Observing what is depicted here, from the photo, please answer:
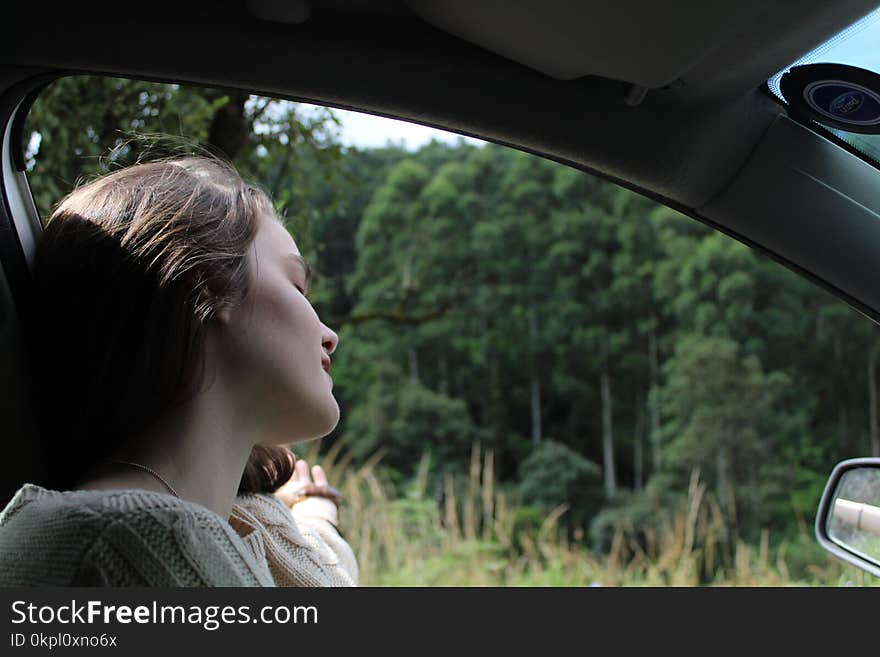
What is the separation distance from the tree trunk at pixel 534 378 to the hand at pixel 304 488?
17631 millimetres

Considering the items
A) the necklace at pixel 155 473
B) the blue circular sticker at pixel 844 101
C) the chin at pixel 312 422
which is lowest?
the necklace at pixel 155 473

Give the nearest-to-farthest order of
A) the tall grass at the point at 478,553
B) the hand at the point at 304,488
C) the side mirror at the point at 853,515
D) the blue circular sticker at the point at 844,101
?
the blue circular sticker at the point at 844,101
the side mirror at the point at 853,515
the hand at the point at 304,488
the tall grass at the point at 478,553

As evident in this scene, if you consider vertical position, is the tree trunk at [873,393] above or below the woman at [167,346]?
above

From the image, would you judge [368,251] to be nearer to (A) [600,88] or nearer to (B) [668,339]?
(B) [668,339]

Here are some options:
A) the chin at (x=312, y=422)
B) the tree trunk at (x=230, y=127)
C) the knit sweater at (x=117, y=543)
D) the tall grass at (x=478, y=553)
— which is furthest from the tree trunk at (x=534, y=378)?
the knit sweater at (x=117, y=543)

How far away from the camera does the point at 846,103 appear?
1184 mm

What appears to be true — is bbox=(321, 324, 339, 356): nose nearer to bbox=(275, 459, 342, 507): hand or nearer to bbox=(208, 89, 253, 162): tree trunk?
bbox=(275, 459, 342, 507): hand

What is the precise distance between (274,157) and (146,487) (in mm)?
2204

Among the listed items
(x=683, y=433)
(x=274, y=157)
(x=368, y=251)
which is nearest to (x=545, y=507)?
(x=683, y=433)

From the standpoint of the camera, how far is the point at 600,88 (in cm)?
118

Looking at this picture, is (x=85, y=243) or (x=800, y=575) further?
(x=800, y=575)

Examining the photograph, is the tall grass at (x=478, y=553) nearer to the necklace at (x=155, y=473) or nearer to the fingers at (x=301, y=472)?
the fingers at (x=301, y=472)

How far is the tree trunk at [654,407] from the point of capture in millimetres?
17602

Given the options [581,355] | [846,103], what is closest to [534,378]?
[581,355]
